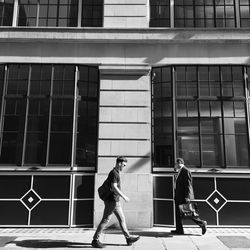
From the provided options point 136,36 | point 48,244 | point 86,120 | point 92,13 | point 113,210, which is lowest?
point 48,244

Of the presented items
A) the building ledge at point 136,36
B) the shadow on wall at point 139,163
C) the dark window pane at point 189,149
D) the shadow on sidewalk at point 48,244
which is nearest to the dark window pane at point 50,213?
the shadow on sidewalk at point 48,244

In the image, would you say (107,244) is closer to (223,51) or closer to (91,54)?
(91,54)

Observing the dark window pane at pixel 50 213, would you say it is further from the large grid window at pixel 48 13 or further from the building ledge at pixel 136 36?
the large grid window at pixel 48 13

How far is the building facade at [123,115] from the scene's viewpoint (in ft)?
32.1

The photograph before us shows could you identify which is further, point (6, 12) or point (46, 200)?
point (6, 12)

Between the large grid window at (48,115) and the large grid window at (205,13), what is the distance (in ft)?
12.7

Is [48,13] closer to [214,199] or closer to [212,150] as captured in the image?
[212,150]

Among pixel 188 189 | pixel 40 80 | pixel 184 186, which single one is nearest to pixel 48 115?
pixel 40 80

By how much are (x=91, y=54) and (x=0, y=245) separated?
21.4 feet

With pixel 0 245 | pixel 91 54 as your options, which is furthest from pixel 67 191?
pixel 91 54

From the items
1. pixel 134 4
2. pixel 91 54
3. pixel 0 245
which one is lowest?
pixel 0 245

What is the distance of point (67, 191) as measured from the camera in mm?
9812

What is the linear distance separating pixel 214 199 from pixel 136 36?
6036 mm

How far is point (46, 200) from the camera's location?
9.74 m
